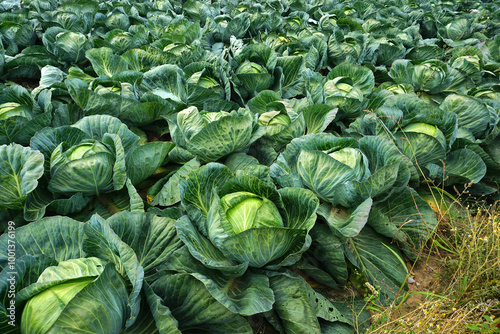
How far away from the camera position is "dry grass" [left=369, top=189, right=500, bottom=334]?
2320 mm

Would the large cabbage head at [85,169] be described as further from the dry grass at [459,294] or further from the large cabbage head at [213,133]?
the dry grass at [459,294]

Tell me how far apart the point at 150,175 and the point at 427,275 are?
2738 mm

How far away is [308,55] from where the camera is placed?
5090 millimetres

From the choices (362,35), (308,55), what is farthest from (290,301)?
(362,35)

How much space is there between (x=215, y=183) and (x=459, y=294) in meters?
2.14

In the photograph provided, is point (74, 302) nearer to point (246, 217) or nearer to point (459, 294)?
point (246, 217)

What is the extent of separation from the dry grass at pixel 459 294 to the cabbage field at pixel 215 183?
211 millimetres

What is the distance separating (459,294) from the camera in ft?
8.93

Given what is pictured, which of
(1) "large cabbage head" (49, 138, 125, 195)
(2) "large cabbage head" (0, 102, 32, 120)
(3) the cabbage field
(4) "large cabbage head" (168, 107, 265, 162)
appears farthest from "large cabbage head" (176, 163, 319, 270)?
(2) "large cabbage head" (0, 102, 32, 120)

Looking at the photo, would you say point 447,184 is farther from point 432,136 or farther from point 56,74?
point 56,74

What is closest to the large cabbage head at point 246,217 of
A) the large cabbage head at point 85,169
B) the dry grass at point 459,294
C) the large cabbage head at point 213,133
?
the large cabbage head at point 213,133

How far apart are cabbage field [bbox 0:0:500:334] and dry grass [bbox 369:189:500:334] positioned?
0.21 m

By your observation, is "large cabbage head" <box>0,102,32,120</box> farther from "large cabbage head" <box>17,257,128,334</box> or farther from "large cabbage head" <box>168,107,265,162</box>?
"large cabbage head" <box>17,257,128,334</box>

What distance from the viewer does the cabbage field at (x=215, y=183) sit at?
195 centimetres
